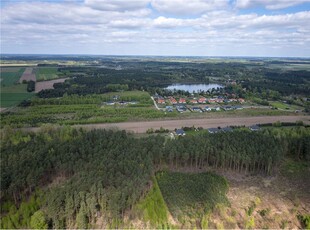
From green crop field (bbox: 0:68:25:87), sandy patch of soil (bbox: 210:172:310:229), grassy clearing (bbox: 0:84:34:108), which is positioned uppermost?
green crop field (bbox: 0:68:25:87)

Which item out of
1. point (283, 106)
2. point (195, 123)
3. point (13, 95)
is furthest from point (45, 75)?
point (283, 106)

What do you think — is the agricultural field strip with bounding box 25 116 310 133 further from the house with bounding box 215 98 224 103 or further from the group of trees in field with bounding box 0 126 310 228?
the house with bounding box 215 98 224 103

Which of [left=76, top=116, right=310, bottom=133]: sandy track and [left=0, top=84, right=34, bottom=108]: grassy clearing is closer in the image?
[left=76, top=116, right=310, bottom=133]: sandy track

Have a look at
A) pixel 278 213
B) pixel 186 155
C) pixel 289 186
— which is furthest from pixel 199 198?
pixel 289 186

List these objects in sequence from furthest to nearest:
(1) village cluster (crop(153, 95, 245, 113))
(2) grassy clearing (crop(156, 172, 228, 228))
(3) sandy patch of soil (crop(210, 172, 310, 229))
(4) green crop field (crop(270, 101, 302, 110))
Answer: (4) green crop field (crop(270, 101, 302, 110)), (1) village cluster (crop(153, 95, 245, 113)), (2) grassy clearing (crop(156, 172, 228, 228)), (3) sandy patch of soil (crop(210, 172, 310, 229))

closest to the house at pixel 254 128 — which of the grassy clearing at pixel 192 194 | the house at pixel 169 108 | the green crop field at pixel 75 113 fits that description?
the green crop field at pixel 75 113

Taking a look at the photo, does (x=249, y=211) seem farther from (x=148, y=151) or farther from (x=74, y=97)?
(x=74, y=97)

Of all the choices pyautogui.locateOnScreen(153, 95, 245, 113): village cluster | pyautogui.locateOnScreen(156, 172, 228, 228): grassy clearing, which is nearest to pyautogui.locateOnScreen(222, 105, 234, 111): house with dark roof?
pyautogui.locateOnScreen(153, 95, 245, 113): village cluster
